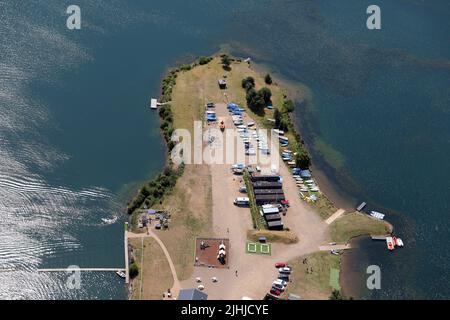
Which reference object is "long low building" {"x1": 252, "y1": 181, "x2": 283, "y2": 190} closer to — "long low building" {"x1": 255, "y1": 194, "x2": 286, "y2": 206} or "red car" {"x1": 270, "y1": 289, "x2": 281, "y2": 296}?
"long low building" {"x1": 255, "y1": 194, "x2": 286, "y2": 206}

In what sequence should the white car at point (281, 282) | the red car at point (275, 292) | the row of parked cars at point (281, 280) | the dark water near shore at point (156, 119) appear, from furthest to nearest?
1. the dark water near shore at point (156, 119)
2. the white car at point (281, 282)
3. the row of parked cars at point (281, 280)
4. the red car at point (275, 292)

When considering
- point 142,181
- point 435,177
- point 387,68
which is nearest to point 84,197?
Result: point 142,181

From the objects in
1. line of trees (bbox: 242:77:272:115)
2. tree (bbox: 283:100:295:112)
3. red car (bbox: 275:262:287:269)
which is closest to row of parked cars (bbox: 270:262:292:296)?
red car (bbox: 275:262:287:269)

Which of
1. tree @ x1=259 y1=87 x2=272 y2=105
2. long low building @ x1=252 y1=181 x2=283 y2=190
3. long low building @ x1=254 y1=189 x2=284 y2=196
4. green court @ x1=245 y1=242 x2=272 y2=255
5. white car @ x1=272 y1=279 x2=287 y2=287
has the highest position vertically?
tree @ x1=259 y1=87 x2=272 y2=105

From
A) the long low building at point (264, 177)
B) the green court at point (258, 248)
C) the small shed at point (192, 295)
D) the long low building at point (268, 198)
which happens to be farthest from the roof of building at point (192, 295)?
the long low building at point (264, 177)

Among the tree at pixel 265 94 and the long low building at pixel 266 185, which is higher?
the tree at pixel 265 94

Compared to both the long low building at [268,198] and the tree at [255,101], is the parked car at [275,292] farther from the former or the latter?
the tree at [255,101]

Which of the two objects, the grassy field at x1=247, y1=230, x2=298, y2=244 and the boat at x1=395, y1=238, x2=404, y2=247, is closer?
the grassy field at x1=247, y1=230, x2=298, y2=244
